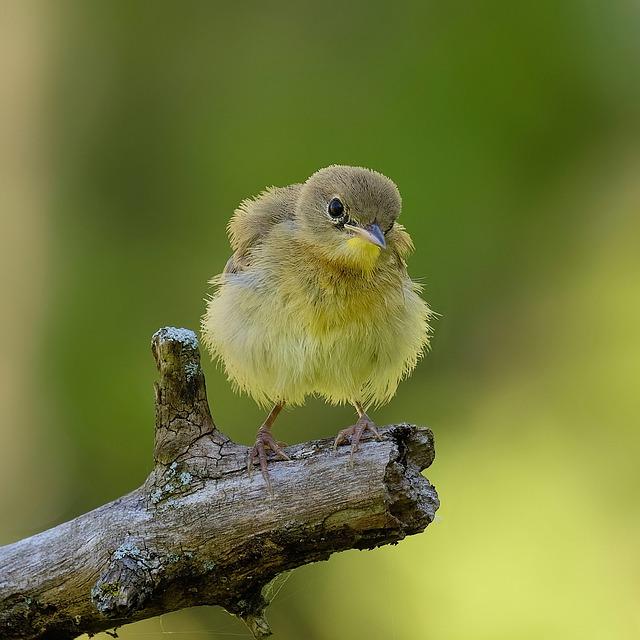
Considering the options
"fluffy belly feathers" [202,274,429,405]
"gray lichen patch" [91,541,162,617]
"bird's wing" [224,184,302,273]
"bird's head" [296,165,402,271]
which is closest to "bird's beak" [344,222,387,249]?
"bird's head" [296,165,402,271]

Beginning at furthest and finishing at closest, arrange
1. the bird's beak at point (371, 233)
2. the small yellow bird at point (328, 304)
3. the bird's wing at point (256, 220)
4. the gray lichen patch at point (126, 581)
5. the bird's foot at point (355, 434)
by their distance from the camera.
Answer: the bird's wing at point (256, 220) < the small yellow bird at point (328, 304) < the bird's beak at point (371, 233) < the bird's foot at point (355, 434) < the gray lichen patch at point (126, 581)

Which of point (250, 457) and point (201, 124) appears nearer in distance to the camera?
point (250, 457)

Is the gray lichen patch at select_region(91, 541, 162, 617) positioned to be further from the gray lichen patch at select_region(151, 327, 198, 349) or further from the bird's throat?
the bird's throat

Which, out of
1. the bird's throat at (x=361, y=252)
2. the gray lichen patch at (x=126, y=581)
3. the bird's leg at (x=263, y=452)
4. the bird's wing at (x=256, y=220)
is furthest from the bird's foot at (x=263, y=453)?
the bird's wing at (x=256, y=220)

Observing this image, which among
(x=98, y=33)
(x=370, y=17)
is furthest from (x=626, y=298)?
(x=98, y=33)

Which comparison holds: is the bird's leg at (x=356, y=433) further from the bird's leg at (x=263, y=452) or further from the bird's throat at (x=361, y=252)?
the bird's throat at (x=361, y=252)

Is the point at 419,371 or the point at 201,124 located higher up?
the point at 201,124

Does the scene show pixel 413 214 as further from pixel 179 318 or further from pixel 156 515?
pixel 156 515

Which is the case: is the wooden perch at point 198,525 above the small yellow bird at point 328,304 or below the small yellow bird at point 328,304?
below
